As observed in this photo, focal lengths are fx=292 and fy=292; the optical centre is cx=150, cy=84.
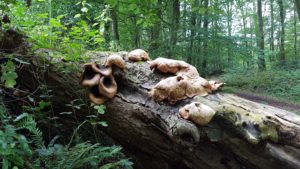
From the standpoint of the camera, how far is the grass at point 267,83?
14.3 m

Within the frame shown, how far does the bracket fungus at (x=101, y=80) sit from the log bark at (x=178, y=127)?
0.11m

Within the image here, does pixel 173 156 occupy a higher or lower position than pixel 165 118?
lower

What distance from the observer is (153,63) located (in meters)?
3.66

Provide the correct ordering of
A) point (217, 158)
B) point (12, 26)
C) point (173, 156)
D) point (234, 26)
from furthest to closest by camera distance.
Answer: point (234, 26), point (12, 26), point (173, 156), point (217, 158)

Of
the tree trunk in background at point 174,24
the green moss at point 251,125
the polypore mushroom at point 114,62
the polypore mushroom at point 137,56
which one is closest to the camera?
the green moss at point 251,125

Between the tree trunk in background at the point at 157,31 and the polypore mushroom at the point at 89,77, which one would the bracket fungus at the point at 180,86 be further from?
the tree trunk in background at the point at 157,31

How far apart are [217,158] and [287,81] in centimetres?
1448

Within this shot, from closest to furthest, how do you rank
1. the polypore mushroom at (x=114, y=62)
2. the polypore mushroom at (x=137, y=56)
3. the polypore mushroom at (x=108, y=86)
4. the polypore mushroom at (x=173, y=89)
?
the polypore mushroom at (x=173, y=89), the polypore mushroom at (x=108, y=86), the polypore mushroom at (x=114, y=62), the polypore mushroom at (x=137, y=56)

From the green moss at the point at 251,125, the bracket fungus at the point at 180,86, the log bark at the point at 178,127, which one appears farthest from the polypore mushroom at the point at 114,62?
the green moss at the point at 251,125

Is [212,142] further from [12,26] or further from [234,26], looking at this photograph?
[234,26]

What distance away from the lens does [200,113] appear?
2840 mm

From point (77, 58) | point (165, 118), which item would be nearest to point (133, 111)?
Result: point (165, 118)

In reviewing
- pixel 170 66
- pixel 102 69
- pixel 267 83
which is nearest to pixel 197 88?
pixel 170 66

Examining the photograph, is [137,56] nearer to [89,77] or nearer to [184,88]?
[89,77]
